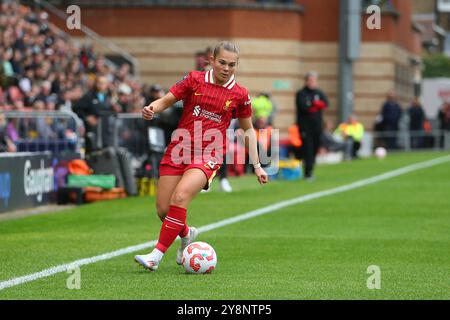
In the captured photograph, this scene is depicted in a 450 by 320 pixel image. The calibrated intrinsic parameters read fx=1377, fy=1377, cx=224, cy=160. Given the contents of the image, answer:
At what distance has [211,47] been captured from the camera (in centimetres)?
3003

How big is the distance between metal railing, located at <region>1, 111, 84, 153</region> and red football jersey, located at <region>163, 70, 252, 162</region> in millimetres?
12459

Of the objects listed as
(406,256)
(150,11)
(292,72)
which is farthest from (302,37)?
(406,256)

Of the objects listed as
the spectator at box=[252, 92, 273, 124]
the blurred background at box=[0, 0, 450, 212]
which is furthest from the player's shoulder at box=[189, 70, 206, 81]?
the spectator at box=[252, 92, 273, 124]

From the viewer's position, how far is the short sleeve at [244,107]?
41.0 ft

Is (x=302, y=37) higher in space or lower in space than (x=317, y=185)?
higher

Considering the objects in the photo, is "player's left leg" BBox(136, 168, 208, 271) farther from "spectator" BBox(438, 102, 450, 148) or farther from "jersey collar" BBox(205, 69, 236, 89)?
"spectator" BBox(438, 102, 450, 148)

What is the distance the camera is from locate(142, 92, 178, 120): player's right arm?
38.5 ft

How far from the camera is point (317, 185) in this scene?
26.9m

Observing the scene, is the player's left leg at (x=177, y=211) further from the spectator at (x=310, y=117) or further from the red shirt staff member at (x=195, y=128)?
the spectator at (x=310, y=117)

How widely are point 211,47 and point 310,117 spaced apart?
2889 millimetres

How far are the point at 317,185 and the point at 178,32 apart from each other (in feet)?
69.8

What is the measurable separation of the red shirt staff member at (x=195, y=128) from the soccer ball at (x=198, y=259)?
0.71ft
